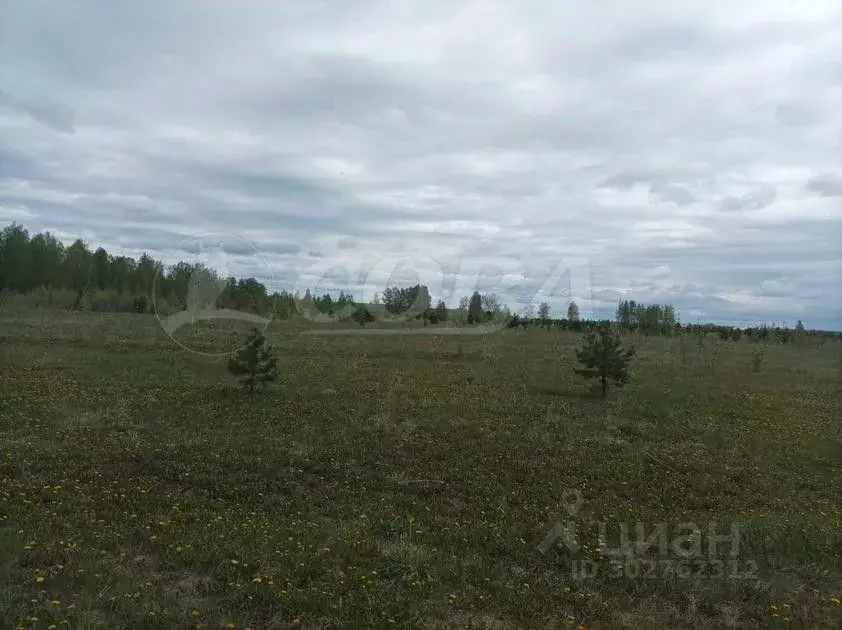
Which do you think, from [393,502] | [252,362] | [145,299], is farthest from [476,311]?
[393,502]

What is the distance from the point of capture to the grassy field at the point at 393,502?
511cm

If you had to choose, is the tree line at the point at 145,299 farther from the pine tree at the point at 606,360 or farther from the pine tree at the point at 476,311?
the pine tree at the point at 606,360

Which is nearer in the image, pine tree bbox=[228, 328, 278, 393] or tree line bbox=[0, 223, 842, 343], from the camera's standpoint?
pine tree bbox=[228, 328, 278, 393]

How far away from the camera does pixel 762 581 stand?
19.3 ft

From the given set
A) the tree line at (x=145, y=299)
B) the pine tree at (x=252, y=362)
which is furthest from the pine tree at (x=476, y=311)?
the pine tree at (x=252, y=362)

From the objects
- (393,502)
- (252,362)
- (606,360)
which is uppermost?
(606,360)

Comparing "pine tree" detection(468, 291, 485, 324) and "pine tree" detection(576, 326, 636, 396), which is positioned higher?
"pine tree" detection(468, 291, 485, 324)

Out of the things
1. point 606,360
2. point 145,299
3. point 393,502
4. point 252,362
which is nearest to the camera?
point 393,502

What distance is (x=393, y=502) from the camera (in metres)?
8.20

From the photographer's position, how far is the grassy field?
511 cm

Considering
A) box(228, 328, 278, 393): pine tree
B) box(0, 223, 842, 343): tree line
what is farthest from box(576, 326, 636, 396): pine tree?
box(0, 223, 842, 343): tree line

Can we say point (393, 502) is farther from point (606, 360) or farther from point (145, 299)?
point (145, 299)

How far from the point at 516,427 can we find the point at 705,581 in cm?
739

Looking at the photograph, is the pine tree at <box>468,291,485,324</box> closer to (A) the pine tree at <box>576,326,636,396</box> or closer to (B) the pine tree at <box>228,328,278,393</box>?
(A) the pine tree at <box>576,326,636,396</box>
